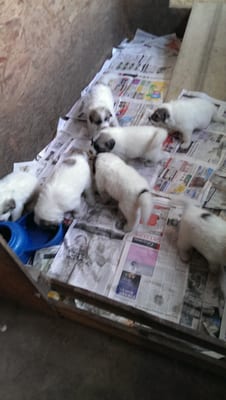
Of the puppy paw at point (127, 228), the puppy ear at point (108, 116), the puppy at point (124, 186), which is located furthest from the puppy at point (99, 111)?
the puppy paw at point (127, 228)

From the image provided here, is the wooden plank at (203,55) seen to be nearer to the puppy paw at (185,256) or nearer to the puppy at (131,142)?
the puppy at (131,142)

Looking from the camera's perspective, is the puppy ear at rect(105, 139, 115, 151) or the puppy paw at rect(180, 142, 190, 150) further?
the puppy paw at rect(180, 142, 190, 150)

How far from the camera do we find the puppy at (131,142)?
5.94 feet

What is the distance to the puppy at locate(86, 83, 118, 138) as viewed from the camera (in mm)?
2020

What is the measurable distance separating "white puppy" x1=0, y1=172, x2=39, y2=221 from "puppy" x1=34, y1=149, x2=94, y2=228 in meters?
0.13

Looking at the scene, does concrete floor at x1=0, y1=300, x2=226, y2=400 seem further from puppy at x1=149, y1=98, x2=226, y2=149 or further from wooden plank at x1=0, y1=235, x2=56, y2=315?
puppy at x1=149, y1=98, x2=226, y2=149

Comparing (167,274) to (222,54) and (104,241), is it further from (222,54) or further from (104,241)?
(222,54)

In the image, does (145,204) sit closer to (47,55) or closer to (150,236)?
(150,236)

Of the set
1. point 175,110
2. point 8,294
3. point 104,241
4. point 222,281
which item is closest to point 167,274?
point 222,281

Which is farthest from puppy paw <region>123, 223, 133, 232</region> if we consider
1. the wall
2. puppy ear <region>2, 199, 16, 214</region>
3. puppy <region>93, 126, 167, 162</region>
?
the wall

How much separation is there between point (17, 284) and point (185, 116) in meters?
1.31

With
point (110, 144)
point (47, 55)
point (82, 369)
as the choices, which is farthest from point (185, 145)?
point (82, 369)

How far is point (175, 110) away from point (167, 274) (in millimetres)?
985

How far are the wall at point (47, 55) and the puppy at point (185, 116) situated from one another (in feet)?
2.30
